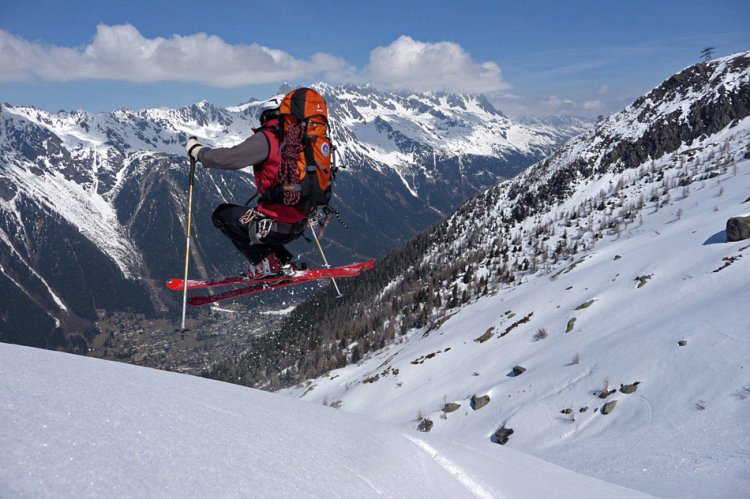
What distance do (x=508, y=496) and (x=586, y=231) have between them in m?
71.1

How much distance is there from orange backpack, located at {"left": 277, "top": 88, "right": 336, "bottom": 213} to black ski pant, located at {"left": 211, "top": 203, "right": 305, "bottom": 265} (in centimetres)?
89

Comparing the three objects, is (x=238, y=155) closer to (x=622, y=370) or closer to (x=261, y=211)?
(x=261, y=211)

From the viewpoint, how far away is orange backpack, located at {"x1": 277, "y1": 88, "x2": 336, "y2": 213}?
28.9 feet

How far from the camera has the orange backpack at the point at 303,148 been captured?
8797mm

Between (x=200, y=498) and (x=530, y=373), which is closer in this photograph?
(x=200, y=498)

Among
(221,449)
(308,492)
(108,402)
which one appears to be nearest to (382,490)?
(308,492)

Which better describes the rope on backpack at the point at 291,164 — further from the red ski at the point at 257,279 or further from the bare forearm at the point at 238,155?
the red ski at the point at 257,279

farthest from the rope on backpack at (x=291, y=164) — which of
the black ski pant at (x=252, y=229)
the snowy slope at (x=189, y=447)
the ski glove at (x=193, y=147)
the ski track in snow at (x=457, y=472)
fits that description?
the ski track in snow at (x=457, y=472)

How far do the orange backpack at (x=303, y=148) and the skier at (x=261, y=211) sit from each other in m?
0.19

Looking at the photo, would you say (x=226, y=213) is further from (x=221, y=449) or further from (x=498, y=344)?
(x=498, y=344)

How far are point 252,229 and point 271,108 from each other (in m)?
2.69

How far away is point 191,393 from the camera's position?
4.23 metres

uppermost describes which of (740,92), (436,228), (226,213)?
(740,92)

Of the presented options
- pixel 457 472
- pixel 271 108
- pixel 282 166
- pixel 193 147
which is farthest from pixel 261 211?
pixel 457 472
